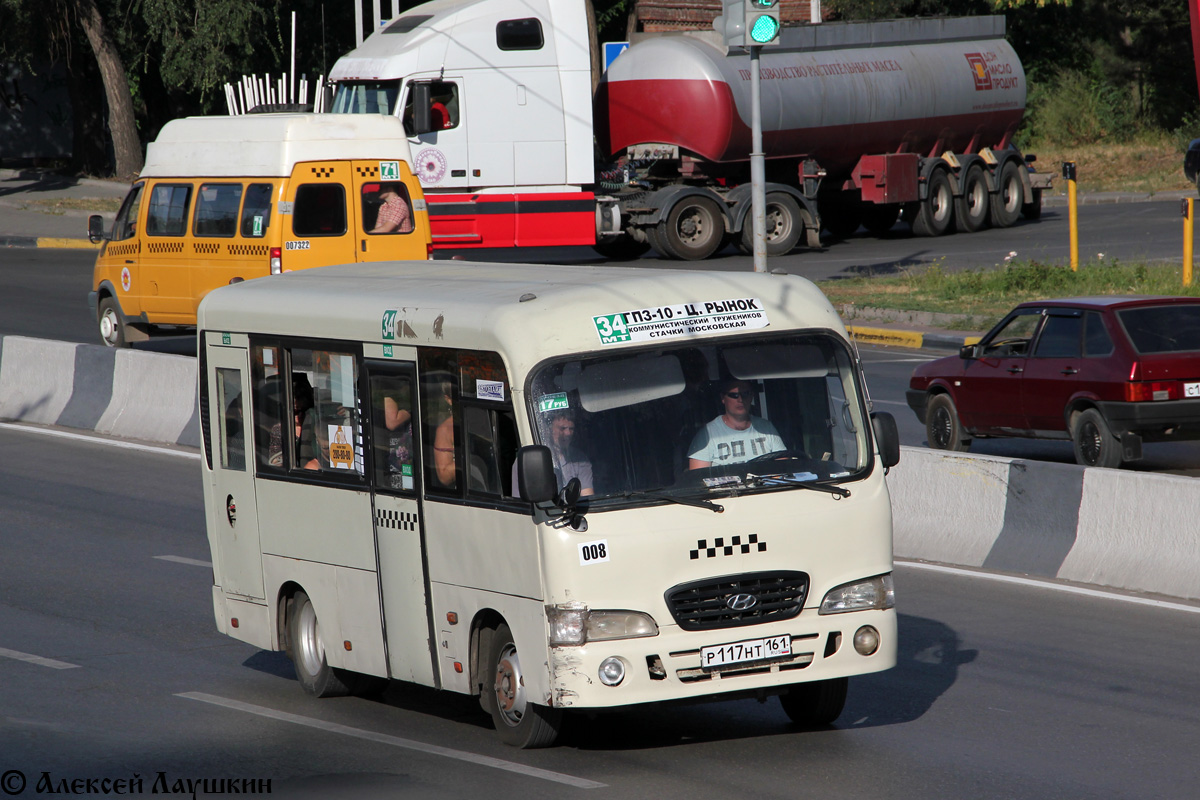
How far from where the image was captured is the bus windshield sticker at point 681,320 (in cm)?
724

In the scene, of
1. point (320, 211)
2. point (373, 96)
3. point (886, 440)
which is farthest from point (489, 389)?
point (373, 96)

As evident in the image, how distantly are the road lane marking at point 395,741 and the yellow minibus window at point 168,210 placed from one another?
12.2 meters

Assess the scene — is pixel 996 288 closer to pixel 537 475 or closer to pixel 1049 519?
pixel 1049 519

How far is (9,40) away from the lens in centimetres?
A: 4288

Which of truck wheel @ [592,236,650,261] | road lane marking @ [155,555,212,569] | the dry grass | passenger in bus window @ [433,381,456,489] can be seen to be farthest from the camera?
the dry grass

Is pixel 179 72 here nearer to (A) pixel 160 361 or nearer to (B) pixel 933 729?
(A) pixel 160 361

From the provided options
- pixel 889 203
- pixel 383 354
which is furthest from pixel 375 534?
pixel 889 203

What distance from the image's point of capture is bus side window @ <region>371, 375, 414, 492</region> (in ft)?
25.7

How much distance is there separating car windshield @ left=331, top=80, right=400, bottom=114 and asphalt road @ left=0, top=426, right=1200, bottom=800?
18.4m

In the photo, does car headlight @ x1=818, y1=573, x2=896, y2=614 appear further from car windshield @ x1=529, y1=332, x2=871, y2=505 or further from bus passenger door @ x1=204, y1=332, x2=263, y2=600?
bus passenger door @ x1=204, y1=332, x2=263, y2=600

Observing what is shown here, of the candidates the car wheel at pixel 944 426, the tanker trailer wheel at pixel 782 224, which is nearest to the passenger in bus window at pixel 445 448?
the car wheel at pixel 944 426

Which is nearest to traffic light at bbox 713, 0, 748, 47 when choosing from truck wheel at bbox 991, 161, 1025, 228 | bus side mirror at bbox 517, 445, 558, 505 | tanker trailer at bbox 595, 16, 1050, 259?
bus side mirror at bbox 517, 445, 558, 505

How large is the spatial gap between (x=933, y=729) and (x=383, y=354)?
3.12 m

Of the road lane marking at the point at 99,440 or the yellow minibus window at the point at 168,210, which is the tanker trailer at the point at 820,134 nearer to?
the yellow minibus window at the point at 168,210
